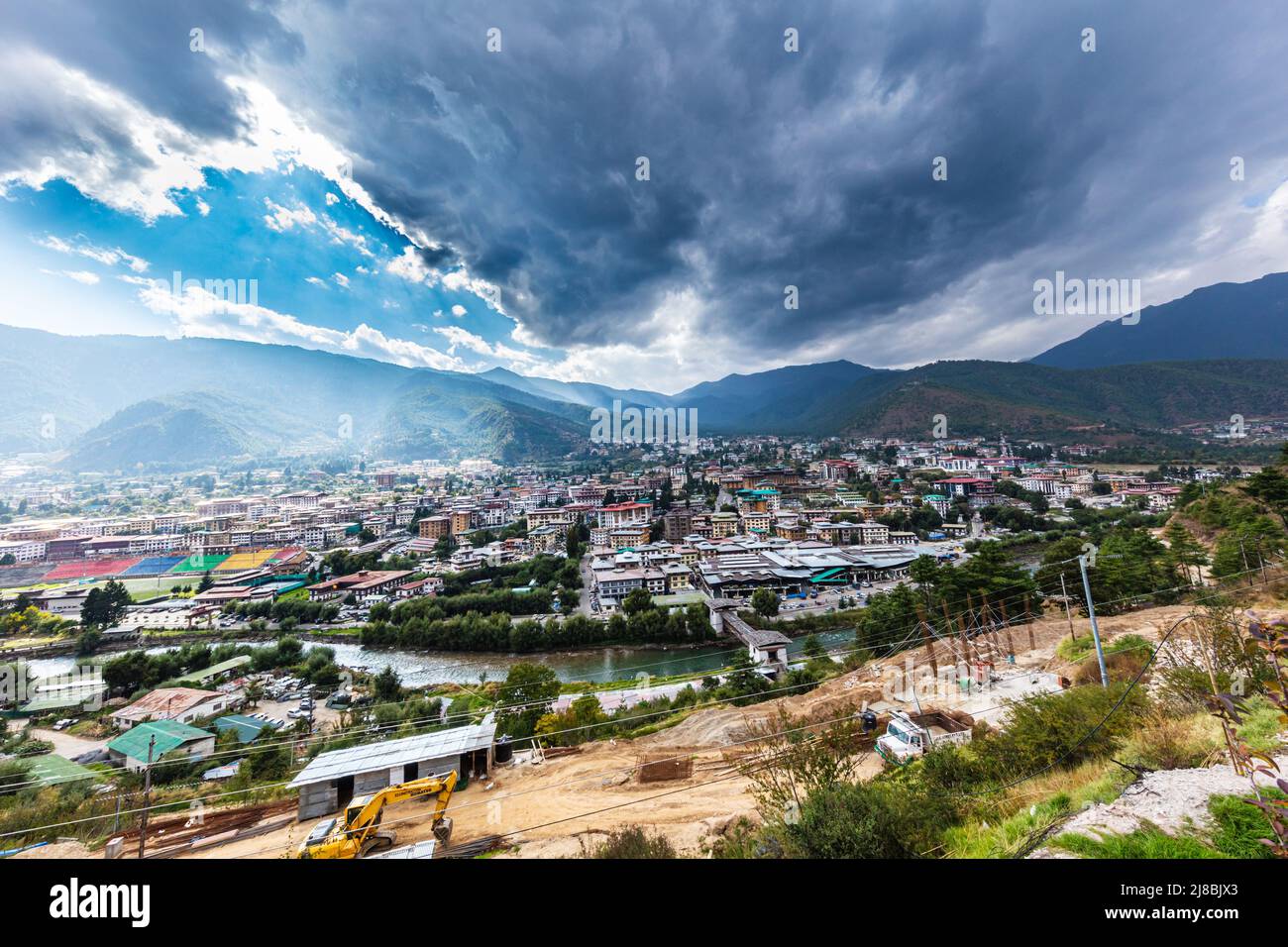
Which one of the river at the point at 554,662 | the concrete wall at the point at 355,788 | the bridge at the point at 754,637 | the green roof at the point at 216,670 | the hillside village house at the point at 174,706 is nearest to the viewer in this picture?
the concrete wall at the point at 355,788

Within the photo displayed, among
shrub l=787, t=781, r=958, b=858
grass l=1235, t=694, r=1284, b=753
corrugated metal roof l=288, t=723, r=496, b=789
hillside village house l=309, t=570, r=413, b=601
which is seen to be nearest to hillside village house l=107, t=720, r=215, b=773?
corrugated metal roof l=288, t=723, r=496, b=789

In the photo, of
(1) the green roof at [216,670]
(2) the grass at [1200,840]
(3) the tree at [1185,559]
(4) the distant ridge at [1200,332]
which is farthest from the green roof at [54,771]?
(4) the distant ridge at [1200,332]

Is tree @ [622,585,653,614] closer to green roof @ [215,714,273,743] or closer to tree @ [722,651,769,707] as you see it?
tree @ [722,651,769,707]

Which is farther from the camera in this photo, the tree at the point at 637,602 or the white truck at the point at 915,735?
the tree at the point at 637,602

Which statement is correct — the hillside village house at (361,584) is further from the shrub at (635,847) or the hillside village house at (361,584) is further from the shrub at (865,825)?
the shrub at (865,825)
